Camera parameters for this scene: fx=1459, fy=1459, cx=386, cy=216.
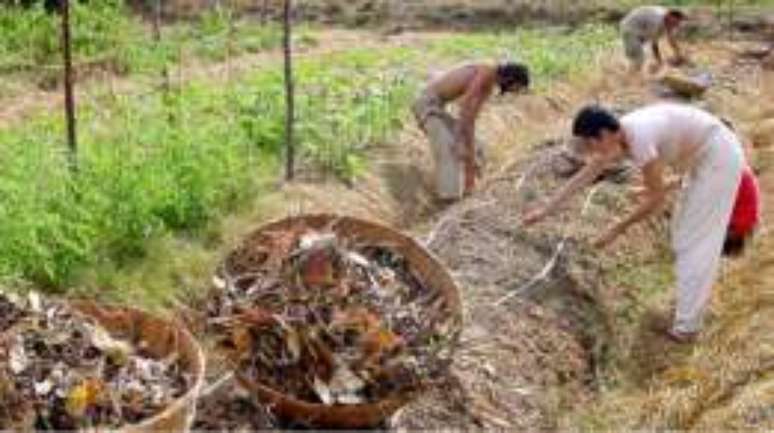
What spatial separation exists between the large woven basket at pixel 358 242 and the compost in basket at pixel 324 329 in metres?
0.04

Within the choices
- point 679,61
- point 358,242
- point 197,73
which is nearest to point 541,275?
point 358,242

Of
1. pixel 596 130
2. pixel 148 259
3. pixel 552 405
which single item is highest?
pixel 596 130

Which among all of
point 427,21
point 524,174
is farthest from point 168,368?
point 427,21

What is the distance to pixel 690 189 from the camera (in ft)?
27.0

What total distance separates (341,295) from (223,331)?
1.66ft

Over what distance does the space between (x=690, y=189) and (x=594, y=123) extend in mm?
950

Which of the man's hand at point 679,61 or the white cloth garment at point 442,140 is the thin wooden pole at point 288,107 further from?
the man's hand at point 679,61

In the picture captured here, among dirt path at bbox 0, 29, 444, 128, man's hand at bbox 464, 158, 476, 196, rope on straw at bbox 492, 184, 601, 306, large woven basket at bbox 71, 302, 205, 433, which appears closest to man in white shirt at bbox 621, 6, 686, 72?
dirt path at bbox 0, 29, 444, 128

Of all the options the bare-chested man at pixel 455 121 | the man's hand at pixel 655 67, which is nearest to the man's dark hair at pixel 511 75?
the bare-chested man at pixel 455 121

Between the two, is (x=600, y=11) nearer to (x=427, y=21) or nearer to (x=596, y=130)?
(x=427, y=21)

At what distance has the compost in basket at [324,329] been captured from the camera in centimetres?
588

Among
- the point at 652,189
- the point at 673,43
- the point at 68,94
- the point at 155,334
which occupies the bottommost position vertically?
the point at 673,43

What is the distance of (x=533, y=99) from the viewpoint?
14539mm

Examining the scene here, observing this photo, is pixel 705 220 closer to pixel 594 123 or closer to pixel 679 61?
pixel 594 123
